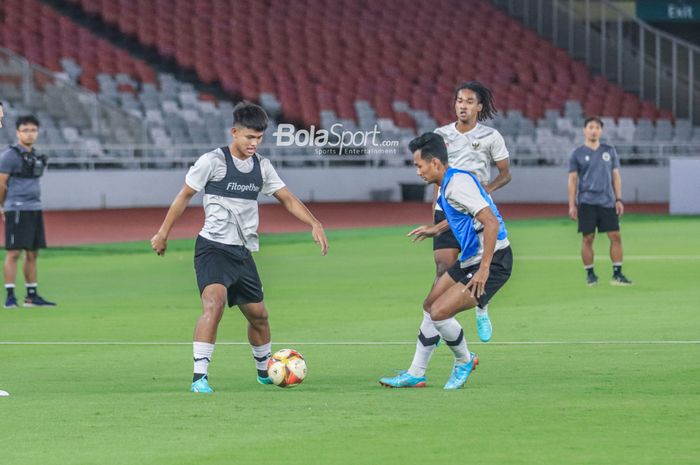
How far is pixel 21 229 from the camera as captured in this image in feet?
53.7

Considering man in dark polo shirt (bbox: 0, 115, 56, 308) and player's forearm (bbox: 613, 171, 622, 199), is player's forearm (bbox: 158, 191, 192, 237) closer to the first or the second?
man in dark polo shirt (bbox: 0, 115, 56, 308)

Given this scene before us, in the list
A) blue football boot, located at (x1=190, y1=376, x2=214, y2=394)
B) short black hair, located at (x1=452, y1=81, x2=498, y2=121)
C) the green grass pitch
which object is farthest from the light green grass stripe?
blue football boot, located at (x1=190, y1=376, x2=214, y2=394)

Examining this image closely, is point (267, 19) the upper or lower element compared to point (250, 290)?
upper

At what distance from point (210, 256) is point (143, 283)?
9.27 m

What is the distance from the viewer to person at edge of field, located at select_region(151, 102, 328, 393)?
9.79 metres

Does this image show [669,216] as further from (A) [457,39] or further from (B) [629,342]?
(B) [629,342]

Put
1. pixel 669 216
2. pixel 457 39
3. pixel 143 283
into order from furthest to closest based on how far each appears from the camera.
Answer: pixel 457 39 → pixel 669 216 → pixel 143 283

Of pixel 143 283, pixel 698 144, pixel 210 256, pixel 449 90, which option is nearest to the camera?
pixel 210 256

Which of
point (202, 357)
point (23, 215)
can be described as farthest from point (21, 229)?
point (202, 357)

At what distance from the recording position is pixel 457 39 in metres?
46.2

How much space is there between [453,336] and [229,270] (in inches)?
62.9

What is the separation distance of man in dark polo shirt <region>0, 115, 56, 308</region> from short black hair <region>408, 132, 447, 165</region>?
24.9ft

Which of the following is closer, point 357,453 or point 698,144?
point 357,453

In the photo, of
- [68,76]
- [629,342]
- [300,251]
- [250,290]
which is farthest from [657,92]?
[250,290]
